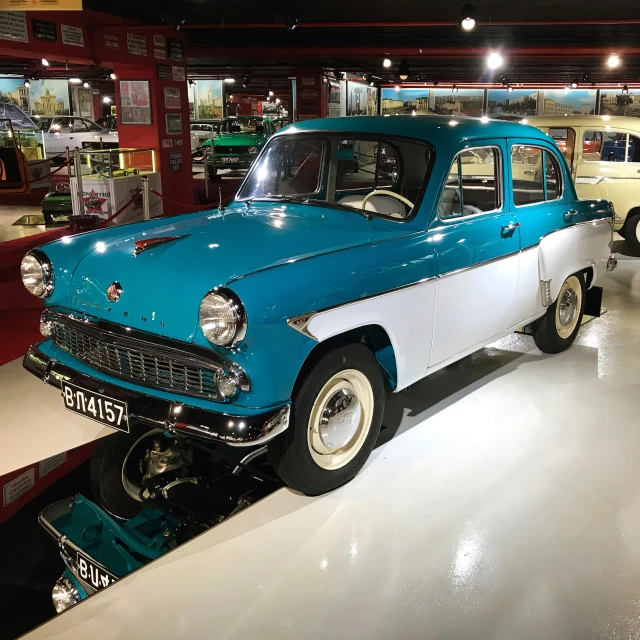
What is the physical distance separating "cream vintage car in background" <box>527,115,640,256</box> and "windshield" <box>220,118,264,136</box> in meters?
12.6

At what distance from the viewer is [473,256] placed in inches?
146

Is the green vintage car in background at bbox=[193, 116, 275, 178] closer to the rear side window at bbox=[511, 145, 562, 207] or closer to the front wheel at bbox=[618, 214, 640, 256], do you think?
the front wheel at bbox=[618, 214, 640, 256]

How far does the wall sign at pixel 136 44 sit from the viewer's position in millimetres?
10477

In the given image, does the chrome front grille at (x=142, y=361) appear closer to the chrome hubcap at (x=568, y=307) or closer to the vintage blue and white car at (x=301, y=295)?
the vintage blue and white car at (x=301, y=295)

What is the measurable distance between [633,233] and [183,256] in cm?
754

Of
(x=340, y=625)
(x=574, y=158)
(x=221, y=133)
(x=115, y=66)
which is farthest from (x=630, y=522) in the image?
(x=221, y=133)

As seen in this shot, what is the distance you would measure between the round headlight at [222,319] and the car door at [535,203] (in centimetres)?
227

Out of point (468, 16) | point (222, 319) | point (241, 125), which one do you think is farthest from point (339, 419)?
point (241, 125)

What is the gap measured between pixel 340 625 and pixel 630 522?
1493 millimetres

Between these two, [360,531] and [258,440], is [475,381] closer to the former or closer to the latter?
[360,531]

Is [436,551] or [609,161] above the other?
[609,161]

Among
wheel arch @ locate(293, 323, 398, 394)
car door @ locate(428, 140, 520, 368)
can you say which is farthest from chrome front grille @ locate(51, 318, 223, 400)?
car door @ locate(428, 140, 520, 368)

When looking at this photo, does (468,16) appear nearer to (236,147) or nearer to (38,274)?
(38,274)

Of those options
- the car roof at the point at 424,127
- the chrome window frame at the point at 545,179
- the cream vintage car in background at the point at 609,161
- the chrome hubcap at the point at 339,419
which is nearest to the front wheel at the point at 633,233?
the cream vintage car in background at the point at 609,161
